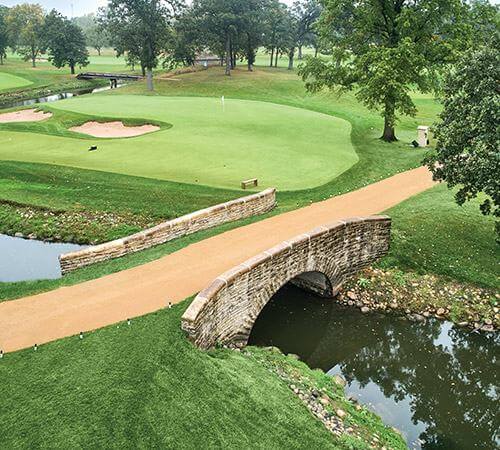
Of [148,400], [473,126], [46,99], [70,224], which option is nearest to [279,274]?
[148,400]

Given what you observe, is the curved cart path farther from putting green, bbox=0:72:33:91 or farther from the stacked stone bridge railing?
putting green, bbox=0:72:33:91

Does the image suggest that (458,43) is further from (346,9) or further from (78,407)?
(78,407)

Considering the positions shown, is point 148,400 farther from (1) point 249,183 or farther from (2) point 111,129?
(2) point 111,129

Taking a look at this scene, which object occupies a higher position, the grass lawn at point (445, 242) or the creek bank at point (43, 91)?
the creek bank at point (43, 91)

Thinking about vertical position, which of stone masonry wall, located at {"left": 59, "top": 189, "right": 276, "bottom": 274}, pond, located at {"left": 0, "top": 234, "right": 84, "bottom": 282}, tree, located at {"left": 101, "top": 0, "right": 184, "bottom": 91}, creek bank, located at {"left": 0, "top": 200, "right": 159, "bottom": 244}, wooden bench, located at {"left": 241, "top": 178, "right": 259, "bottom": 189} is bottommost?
pond, located at {"left": 0, "top": 234, "right": 84, "bottom": 282}

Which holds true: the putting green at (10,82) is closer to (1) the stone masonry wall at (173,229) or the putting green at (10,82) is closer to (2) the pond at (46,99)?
(2) the pond at (46,99)

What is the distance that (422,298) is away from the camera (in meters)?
20.1

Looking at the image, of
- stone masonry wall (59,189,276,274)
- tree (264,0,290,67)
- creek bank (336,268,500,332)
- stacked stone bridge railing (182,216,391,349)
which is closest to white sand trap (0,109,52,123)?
stone masonry wall (59,189,276,274)

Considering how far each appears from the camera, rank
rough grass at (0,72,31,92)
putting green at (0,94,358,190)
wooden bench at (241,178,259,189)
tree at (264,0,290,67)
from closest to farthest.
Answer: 1. wooden bench at (241,178,259,189)
2. putting green at (0,94,358,190)
3. rough grass at (0,72,31,92)
4. tree at (264,0,290,67)

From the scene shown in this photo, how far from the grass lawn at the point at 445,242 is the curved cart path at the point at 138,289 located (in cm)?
303

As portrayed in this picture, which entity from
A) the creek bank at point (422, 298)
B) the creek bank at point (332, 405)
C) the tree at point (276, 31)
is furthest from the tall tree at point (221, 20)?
the creek bank at point (332, 405)

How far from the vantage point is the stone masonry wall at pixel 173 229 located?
1783cm

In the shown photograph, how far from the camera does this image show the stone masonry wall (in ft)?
58.5

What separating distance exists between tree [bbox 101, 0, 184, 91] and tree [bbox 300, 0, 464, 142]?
3373cm
